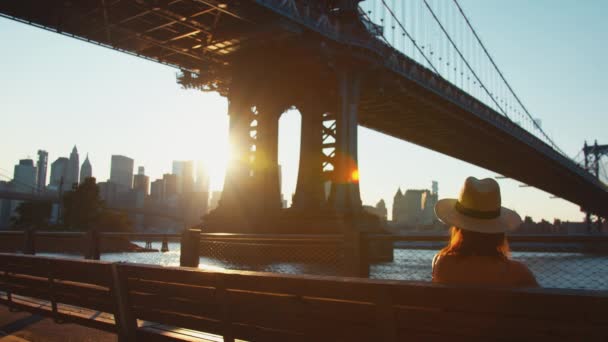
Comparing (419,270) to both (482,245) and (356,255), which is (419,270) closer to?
(356,255)

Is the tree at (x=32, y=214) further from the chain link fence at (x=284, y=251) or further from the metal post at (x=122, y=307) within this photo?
the metal post at (x=122, y=307)

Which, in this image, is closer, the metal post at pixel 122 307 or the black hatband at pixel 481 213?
the black hatband at pixel 481 213

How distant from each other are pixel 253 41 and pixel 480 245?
26.7m

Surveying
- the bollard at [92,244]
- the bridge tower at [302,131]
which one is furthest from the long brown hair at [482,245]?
the bridge tower at [302,131]

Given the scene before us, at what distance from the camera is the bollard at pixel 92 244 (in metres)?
9.93

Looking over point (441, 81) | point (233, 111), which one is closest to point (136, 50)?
point (233, 111)

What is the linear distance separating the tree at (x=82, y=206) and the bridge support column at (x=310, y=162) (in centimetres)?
3576

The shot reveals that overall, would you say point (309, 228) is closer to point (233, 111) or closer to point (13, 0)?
point (233, 111)

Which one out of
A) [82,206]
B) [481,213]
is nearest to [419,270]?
[481,213]

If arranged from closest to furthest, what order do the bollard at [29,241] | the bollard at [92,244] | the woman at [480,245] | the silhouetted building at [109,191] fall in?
the woman at [480,245] < the bollard at [92,244] < the bollard at [29,241] < the silhouetted building at [109,191]

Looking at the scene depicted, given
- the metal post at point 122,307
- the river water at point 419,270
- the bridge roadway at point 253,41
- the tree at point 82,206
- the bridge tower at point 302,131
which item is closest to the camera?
the metal post at point 122,307

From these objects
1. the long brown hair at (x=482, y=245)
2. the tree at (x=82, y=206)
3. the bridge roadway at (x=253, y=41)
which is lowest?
the long brown hair at (x=482, y=245)

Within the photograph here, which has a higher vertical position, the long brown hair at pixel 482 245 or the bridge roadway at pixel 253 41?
the bridge roadway at pixel 253 41

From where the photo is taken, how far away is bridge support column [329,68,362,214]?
30.6 meters
